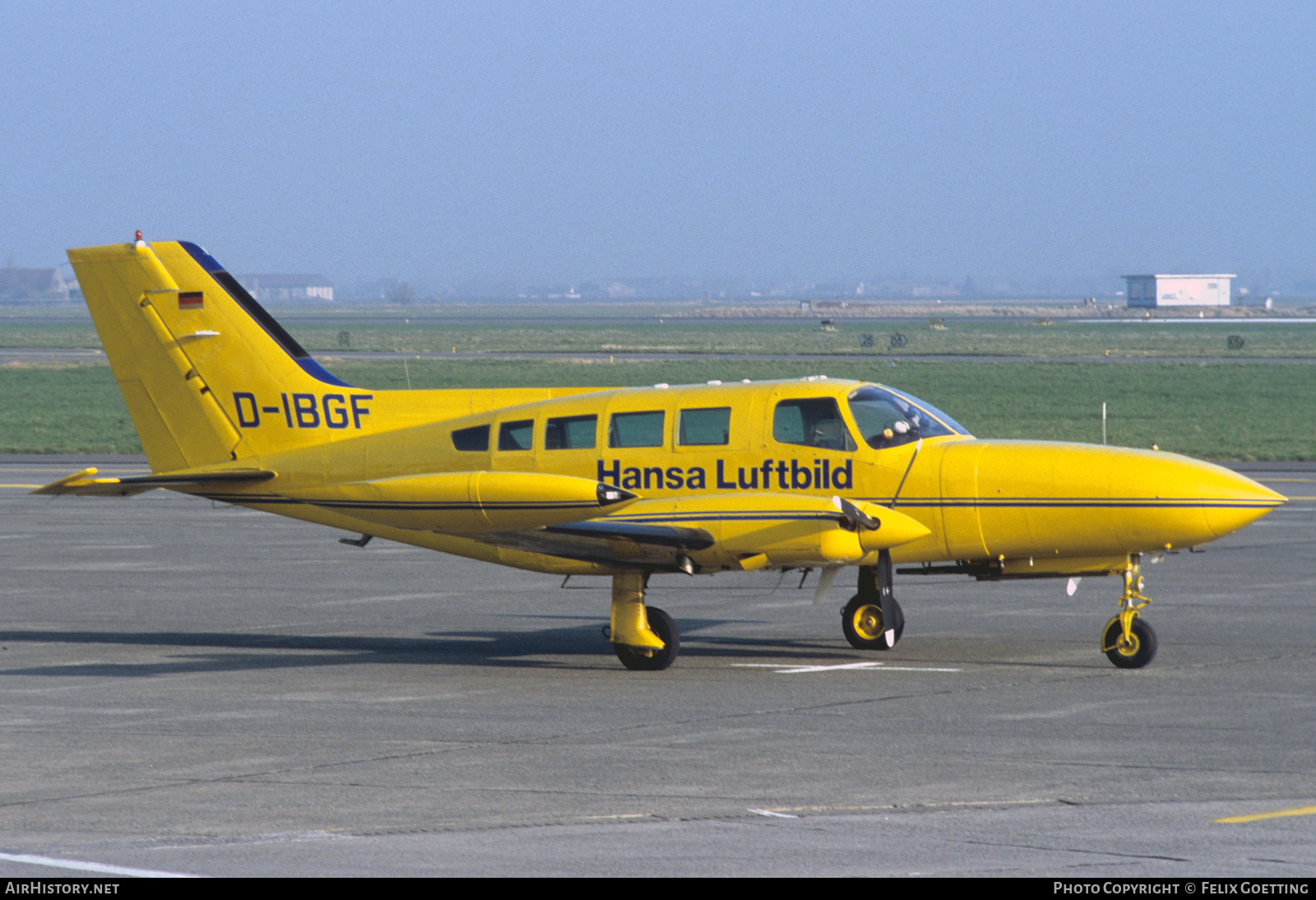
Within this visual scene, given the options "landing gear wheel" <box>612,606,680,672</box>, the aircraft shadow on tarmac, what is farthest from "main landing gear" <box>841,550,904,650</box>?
"landing gear wheel" <box>612,606,680,672</box>

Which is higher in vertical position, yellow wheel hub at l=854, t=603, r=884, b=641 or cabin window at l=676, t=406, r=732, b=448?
cabin window at l=676, t=406, r=732, b=448

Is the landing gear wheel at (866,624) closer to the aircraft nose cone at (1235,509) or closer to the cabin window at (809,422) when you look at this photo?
the cabin window at (809,422)

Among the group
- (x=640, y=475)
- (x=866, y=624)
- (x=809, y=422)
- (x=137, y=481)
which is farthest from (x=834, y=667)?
(x=137, y=481)

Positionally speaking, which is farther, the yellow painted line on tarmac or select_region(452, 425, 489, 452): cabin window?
select_region(452, 425, 489, 452): cabin window

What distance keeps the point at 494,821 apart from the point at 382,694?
14.9 feet

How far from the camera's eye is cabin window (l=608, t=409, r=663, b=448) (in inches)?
588

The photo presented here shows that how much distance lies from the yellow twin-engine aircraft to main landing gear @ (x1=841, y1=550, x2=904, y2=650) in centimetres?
2

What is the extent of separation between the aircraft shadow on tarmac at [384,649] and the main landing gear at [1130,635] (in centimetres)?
233

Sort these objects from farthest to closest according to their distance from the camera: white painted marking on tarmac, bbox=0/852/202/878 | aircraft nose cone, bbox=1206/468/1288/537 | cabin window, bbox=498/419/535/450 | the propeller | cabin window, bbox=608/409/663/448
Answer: cabin window, bbox=498/419/535/450, cabin window, bbox=608/409/663/448, the propeller, aircraft nose cone, bbox=1206/468/1288/537, white painted marking on tarmac, bbox=0/852/202/878

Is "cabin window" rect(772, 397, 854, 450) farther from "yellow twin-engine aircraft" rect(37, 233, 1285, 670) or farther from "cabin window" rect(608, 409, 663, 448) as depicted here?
"cabin window" rect(608, 409, 663, 448)

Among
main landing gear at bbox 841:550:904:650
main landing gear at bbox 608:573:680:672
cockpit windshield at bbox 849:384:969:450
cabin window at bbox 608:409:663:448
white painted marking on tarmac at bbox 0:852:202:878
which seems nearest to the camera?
white painted marking on tarmac at bbox 0:852:202:878

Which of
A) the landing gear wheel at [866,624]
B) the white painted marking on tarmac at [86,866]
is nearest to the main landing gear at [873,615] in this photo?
the landing gear wheel at [866,624]

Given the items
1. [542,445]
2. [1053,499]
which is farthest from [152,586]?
[1053,499]

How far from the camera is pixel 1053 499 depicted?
14.1m
